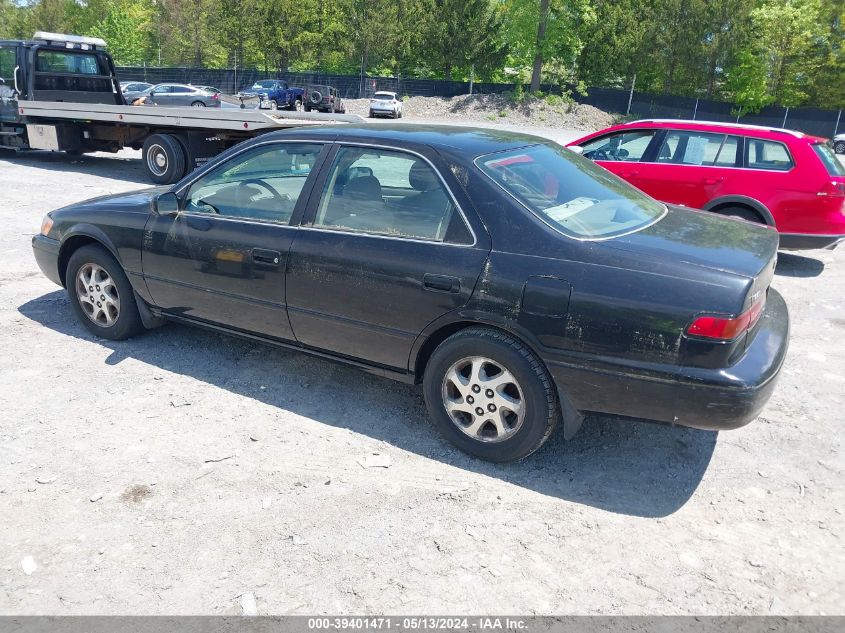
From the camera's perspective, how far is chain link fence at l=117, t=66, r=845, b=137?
4300 cm

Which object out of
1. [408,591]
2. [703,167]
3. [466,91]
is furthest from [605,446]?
[466,91]

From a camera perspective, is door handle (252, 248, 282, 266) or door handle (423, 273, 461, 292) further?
door handle (252, 248, 282, 266)

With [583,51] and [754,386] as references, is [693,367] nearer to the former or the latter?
[754,386]

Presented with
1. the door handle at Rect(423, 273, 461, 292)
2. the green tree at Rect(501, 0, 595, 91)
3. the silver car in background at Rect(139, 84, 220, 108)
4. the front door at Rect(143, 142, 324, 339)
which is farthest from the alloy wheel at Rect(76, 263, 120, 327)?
the green tree at Rect(501, 0, 595, 91)

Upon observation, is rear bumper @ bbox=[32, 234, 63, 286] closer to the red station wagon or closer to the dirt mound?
the red station wagon

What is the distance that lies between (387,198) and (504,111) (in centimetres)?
4231

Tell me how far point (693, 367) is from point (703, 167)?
591 centimetres

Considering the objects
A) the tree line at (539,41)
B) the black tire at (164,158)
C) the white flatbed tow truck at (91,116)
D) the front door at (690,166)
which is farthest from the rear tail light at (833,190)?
the tree line at (539,41)

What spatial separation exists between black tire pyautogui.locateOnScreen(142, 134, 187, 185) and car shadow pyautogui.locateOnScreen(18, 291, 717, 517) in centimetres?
718

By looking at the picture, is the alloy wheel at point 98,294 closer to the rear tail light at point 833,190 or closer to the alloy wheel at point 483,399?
the alloy wheel at point 483,399

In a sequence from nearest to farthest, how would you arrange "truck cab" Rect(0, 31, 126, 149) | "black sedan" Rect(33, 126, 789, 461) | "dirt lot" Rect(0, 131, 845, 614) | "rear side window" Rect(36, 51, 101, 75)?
"dirt lot" Rect(0, 131, 845, 614)
"black sedan" Rect(33, 126, 789, 461)
"truck cab" Rect(0, 31, 126, 149)
"rear side window" Rect(36, 51, 101, 75)

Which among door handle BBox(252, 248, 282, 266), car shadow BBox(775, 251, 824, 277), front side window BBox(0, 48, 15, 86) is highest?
front side window BBox(0, 48, 15, 86)

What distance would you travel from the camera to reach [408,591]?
275 cm

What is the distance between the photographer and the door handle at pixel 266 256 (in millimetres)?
4086
